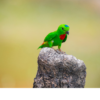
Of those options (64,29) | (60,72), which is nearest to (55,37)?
(64,29)

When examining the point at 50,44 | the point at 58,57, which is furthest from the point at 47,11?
the point at 58,57

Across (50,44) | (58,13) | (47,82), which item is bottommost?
(47,82)

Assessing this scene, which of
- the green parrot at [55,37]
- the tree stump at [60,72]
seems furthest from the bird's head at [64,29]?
the tree stump at [60,72]

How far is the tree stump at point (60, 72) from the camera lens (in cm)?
202

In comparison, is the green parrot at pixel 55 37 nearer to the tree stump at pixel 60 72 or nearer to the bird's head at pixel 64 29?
the bird's head at pixel 64 29

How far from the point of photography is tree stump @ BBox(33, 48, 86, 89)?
202cm

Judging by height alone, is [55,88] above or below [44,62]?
below

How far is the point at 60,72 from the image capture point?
207cm

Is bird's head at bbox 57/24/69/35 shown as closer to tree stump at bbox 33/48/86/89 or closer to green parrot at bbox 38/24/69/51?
green parrot at bbox 38/24/69/51
